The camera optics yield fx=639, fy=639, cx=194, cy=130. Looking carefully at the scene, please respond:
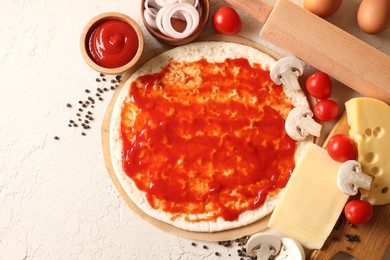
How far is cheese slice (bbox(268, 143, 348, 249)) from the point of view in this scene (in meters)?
3.68

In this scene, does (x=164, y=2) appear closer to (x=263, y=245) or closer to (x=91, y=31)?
(x=91, y=31)

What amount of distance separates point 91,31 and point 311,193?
158cm

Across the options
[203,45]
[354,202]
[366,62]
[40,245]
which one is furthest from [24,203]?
[366,62]

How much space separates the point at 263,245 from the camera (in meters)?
3.69

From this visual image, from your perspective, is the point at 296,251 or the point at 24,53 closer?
the point at 296,251

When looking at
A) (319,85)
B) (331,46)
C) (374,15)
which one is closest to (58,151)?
(319,85)

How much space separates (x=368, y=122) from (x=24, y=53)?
2.11m

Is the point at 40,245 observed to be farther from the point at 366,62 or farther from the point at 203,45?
the point at 366,62

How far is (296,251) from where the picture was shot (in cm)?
362

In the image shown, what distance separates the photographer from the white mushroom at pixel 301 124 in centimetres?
373

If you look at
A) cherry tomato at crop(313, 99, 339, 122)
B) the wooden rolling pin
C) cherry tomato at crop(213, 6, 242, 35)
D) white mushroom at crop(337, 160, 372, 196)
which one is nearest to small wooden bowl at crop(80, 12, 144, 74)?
cherry tomato at crop(213, 6, 242, 35)

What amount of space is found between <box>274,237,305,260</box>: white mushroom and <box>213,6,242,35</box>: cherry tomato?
1.27 meters

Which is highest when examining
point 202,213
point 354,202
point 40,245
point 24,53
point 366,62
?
point 366,62

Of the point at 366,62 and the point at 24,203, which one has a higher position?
the point at 366,62
